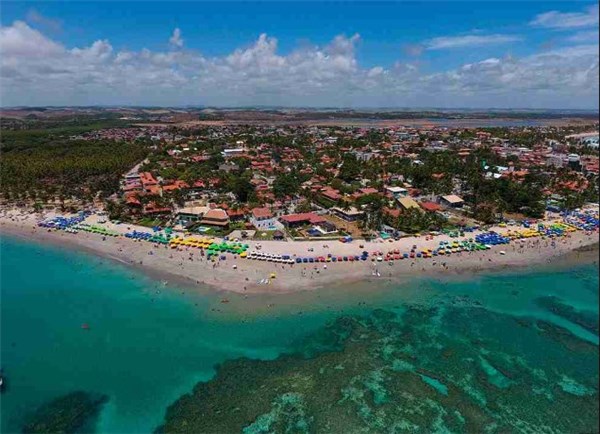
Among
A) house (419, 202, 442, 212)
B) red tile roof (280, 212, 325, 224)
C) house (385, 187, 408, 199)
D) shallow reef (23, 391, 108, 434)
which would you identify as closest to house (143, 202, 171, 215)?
red tile roof (280, 212, 325, 224)

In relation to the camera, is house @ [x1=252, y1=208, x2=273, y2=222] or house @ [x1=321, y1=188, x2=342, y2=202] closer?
house @ [x1=252, y1=208, x2=273, y2=222]

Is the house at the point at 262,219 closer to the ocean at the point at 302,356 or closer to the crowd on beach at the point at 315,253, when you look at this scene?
the crowd on beach at the point at 315,253

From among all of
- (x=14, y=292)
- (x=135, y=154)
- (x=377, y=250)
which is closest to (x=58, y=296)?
(x=14, y=292)

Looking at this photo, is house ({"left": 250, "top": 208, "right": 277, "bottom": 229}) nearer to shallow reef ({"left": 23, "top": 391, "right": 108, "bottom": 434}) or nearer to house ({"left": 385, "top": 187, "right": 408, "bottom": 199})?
house ({"left": 385, "top": 187, "right": 408, "bottom": 199})

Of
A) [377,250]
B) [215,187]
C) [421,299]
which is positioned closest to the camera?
[421,299]

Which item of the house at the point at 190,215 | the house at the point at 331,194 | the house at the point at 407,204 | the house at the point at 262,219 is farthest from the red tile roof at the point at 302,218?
the house at the point at 407,204

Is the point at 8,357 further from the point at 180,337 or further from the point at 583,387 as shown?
the point at 583,387

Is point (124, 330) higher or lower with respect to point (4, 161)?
lower
